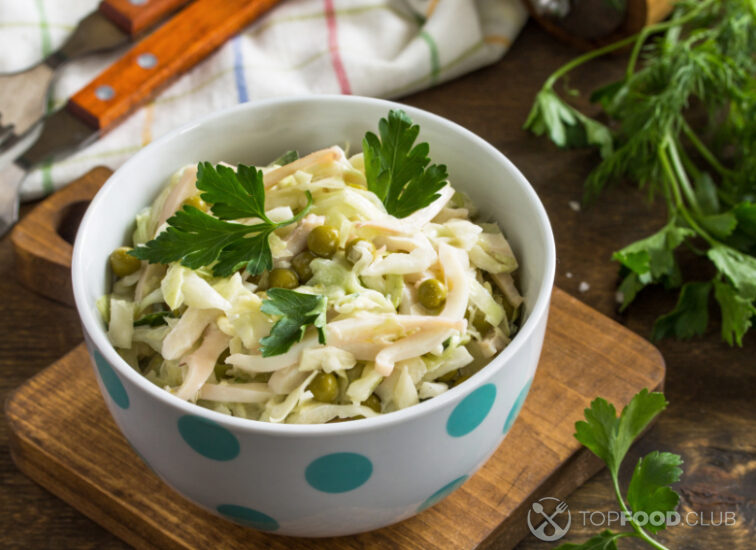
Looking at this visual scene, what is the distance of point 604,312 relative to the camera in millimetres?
2346

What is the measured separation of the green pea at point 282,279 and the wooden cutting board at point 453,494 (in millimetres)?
489

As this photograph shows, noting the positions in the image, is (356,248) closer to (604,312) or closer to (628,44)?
(604,312)

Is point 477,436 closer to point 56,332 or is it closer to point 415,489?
point 415,489

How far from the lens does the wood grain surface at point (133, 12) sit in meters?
2.80

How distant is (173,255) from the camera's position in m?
1.63

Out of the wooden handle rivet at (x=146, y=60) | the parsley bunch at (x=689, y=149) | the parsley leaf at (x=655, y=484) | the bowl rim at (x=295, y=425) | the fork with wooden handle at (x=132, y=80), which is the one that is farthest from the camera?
the wooden handle rivet at (x=146, y=60)

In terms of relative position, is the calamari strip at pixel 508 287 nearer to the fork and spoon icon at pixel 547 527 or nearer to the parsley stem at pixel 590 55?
the fork and spoon icon at pixel 547 527

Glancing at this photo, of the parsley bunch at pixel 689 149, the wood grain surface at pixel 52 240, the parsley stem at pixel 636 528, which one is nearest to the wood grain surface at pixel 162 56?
the wood grain surface at pixel 52 240

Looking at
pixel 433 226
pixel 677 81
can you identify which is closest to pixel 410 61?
pixel 677 81

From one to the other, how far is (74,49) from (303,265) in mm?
1540

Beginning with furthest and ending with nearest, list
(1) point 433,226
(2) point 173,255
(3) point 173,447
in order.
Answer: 1. (1) point 433,226
2. (2) point 173,255
3. (3) point 173,447

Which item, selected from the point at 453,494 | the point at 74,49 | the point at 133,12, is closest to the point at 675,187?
the point at 453,494

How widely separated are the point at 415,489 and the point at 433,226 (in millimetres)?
492

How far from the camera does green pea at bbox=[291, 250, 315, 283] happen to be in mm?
1654
